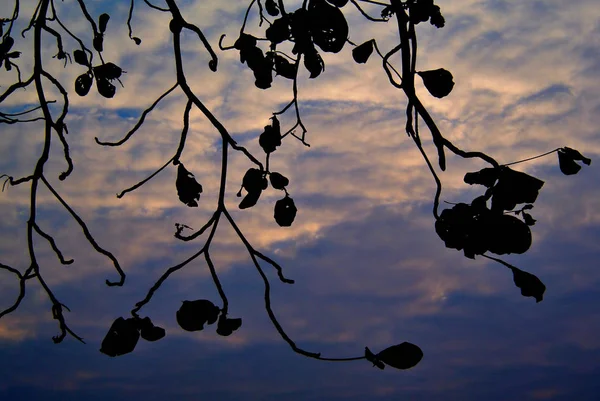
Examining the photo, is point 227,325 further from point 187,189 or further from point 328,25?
point 328,25

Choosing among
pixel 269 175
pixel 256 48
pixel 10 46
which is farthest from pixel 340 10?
pixel 10 46

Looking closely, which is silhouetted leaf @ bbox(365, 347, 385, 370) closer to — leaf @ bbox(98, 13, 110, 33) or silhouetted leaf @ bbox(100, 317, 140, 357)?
silhouetted leaf @ bbox(100, 317, 140, 357)

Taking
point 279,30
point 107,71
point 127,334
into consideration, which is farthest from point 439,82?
point 107,71

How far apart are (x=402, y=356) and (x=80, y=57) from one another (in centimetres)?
200

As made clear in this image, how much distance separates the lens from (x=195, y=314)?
2.13 m

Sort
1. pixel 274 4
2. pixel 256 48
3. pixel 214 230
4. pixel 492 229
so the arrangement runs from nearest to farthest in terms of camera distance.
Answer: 1. pixel 492 229
2. pixel 214 230
3. pixel 256 48
4. pixel 274 4

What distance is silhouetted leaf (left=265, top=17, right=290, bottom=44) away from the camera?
240 cm

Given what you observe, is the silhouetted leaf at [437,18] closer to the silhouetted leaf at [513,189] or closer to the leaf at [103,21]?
the silhouetted leaf at [513,189]

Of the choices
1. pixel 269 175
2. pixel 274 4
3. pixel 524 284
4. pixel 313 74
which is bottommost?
pixel 524 284

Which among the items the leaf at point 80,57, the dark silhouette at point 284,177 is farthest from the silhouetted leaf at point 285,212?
the leaf at point 80,57

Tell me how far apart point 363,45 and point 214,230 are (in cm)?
Answer: 81

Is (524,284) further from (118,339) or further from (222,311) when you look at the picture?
(118,339)

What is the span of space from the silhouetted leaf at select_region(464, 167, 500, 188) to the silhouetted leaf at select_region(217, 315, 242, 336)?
0.86 meters

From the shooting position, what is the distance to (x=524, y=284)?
193 centimetres
